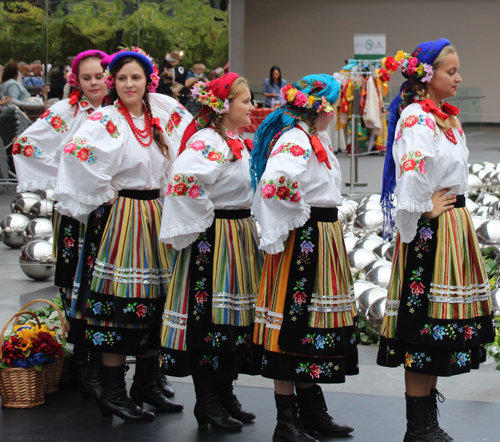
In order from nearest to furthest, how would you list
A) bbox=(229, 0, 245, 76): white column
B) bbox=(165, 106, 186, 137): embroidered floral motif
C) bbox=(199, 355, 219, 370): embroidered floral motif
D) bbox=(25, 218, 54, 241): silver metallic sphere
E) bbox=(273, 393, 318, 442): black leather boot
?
1. bbox=(273, 393, 318, 442): black leather boot
2. bbox=(199, 355, 219, 370): embroidered floral motif
3. bbox=(165, 106, 186, 137): embroidered floral motif
4. bbox=(25, 218, 54, 241): silver metallic sphere
5. bbox=(229, 0, 245, 76): white column

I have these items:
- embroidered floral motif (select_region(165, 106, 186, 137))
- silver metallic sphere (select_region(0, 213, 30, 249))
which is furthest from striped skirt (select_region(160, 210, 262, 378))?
silver metallic sphere (select_region(0, 213, 30, 249))

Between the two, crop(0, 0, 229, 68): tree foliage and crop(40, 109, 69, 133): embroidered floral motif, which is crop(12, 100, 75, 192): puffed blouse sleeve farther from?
crop(0, 0, 229, 68): tree foliage

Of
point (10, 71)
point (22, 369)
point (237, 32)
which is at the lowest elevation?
point (22, 369)

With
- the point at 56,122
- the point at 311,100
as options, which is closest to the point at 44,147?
the point at 56,122

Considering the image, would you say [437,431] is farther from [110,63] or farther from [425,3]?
[425,3]

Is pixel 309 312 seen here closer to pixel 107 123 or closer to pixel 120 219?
pixel 120 219

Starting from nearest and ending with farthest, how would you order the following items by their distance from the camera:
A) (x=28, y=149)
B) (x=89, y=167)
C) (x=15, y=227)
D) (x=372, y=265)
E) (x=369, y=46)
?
(x=89, y=167), (x=28, y=149), (x=372, y=265), (x=15, y=227), (x=369, y=46)

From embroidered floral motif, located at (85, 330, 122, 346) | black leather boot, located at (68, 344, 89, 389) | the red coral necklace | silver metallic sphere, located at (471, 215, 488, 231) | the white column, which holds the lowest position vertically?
black leather boot, located at (68, 344, 89, 389)

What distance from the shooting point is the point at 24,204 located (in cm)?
638

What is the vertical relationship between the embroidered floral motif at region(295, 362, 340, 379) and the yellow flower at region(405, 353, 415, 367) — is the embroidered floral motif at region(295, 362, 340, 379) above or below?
below

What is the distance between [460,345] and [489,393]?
2.95 ft

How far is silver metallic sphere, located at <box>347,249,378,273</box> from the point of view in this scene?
184 inches

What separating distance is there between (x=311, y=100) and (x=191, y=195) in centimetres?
56

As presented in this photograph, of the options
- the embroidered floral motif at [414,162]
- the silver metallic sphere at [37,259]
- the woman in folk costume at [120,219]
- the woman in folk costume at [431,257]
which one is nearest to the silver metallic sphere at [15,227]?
the silver metallic sphere at [37,259]
